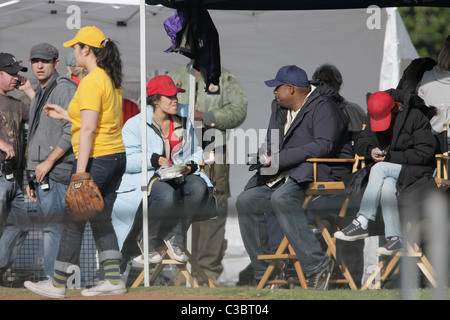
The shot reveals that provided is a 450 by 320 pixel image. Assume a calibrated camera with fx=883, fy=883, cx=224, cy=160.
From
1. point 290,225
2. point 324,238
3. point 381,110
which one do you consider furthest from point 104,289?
point 381,110

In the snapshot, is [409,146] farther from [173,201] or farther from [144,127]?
[144,127]

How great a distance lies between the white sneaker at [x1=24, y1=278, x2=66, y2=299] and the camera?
5.15 m

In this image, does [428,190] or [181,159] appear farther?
[181,159]

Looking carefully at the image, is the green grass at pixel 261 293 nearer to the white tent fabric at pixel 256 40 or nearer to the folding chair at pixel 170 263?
the folding chair at pixel 170 263

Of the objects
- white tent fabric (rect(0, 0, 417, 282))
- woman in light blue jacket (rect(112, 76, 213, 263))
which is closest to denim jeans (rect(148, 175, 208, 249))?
woman in light blue jacket (rect(112, 76, 213, 263))

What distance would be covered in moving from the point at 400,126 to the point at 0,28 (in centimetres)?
390

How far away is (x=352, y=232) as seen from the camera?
5.45m

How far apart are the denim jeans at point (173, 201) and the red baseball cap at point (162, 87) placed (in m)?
0.60

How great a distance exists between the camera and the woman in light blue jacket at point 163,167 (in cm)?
572

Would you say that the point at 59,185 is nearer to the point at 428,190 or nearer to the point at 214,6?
the point at 214,6

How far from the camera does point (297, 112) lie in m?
5.88

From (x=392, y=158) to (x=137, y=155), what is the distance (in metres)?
1.68

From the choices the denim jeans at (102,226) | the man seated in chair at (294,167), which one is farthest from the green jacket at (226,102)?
the denim jeans at (102,226)
